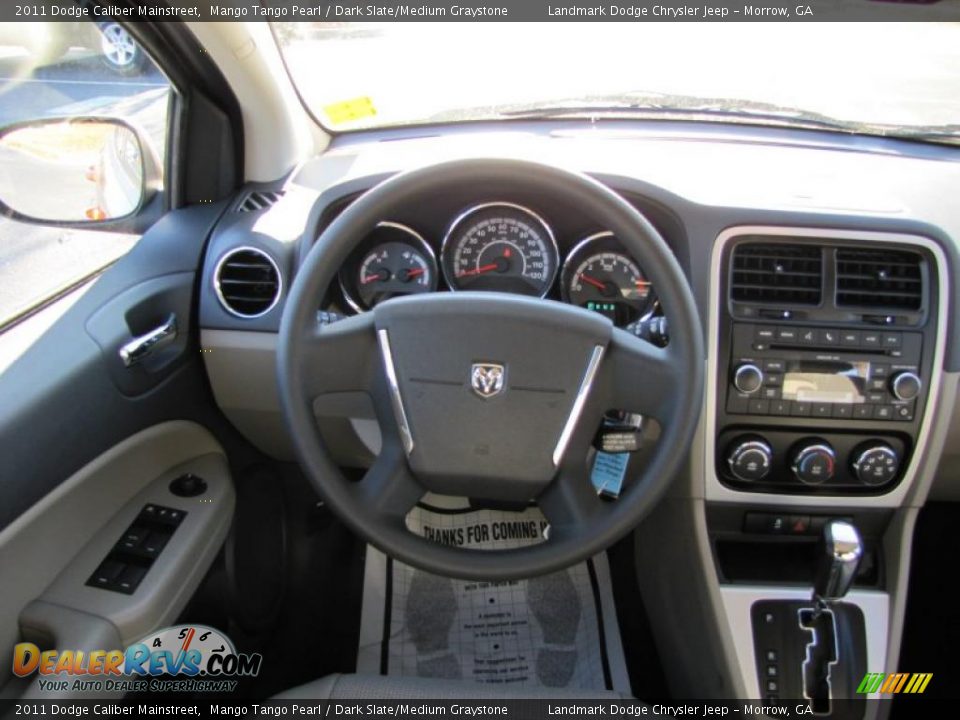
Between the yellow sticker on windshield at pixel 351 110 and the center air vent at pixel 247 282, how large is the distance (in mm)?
666

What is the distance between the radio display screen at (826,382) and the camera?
1490 mm

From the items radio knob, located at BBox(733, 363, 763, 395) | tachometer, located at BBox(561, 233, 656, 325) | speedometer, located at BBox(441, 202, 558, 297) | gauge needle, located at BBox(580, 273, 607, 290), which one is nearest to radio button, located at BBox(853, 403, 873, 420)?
radio knob, located at BBox(733, 363, 763, 395)

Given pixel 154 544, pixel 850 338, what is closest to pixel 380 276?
pixel 154 544

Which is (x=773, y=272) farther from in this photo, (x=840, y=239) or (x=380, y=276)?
(x=380, y=276)

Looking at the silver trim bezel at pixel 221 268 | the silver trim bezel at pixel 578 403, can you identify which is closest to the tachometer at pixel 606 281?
the silver trim bezel at pixel 578 403

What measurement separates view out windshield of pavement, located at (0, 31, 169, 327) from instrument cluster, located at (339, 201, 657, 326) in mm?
612

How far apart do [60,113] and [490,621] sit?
1.64 meters

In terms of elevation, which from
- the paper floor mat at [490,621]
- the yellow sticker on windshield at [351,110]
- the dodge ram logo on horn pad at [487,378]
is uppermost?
the yellow sticker on windshield at [351,110]

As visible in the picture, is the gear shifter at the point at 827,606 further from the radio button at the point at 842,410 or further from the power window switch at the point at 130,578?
the power window switch at the point at 130,578

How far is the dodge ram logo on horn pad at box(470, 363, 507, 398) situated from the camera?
1.22 meters

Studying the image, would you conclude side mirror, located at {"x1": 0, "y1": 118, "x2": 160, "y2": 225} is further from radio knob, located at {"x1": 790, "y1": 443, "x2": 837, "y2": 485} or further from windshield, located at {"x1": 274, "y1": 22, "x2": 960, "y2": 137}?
radio knob, located at {"x1": 790, "y1": 443, "x2": 837, "y2": 485}

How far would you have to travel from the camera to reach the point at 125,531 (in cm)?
154

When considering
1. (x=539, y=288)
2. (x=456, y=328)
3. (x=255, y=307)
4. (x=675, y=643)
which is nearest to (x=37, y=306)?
(x=255, y=307)

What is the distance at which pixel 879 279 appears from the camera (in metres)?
1.50
